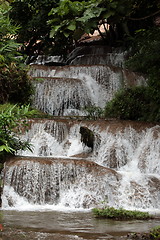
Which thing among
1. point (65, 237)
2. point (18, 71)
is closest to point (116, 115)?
point (18, 71)

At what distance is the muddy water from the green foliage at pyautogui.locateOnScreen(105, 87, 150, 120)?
8.03 m

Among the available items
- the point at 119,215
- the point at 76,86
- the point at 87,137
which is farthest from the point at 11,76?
the point at 119,215

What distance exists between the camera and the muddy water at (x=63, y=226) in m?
5.02

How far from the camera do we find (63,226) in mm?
6000

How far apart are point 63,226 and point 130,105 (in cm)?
996

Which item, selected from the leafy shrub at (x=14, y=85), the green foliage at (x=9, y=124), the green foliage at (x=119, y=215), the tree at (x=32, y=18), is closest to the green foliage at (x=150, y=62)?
the leafy shrub at (x=14, y=85)

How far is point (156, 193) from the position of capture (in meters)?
9.48

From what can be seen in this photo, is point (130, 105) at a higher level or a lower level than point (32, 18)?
lower

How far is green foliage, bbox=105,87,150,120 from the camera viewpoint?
15414 mm

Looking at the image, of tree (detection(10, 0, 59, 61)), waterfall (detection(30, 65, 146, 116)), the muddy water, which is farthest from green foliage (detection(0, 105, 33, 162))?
tree (detection(10, 0, 59, 61))

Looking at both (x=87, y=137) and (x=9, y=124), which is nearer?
(x=9, y=124)

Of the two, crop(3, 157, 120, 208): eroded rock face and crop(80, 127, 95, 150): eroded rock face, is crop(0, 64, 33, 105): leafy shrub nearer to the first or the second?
crop(80, 127, 95, 150): eroded rock face

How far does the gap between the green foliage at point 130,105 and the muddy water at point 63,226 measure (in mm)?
8030

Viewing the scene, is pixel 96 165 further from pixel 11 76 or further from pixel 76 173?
pixel 11 76
